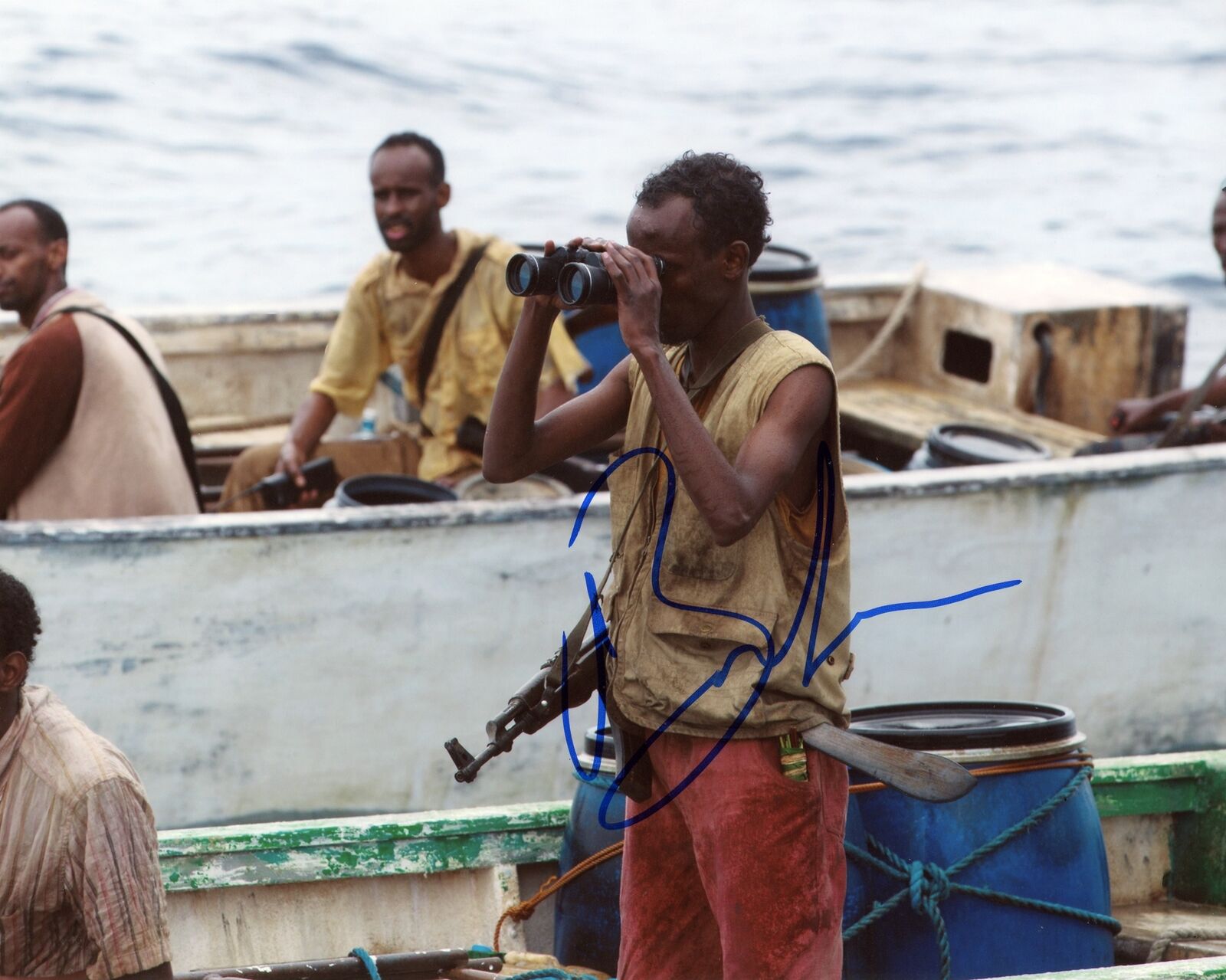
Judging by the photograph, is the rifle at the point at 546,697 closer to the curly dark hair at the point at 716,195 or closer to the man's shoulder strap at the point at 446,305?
the curly dark hair at the point at 716,195

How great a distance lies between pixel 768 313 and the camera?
705 cm

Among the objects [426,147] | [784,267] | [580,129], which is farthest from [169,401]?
[580,129]

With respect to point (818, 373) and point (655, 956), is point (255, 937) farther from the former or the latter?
point (818, 373)

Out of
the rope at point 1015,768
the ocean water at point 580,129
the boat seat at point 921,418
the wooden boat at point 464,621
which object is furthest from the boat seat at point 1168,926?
the ocean water at point 580,129

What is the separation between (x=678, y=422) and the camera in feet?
8.13

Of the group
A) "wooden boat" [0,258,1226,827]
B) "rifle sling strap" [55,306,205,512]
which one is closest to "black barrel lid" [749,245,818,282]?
"wooden boat" [0,258,1226,827]

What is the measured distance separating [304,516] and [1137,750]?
287cm

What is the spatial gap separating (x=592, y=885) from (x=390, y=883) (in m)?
0.53

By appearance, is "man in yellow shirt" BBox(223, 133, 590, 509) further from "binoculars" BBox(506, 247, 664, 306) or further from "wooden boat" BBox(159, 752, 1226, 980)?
"binoculars" BBox(506, 247, 664, 306)

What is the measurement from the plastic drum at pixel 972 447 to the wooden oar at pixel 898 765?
349cm

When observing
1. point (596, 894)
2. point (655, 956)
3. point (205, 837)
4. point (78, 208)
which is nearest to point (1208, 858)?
point (596, 894)

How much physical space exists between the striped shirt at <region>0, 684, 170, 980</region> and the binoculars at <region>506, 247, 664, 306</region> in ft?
3.04

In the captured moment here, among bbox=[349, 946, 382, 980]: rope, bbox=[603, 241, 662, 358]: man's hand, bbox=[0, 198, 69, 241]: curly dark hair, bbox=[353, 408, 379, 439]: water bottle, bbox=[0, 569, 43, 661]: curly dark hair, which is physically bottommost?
bbox=[349, 946, 382, 980]: rope

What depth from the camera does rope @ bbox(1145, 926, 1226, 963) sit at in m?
3.97
